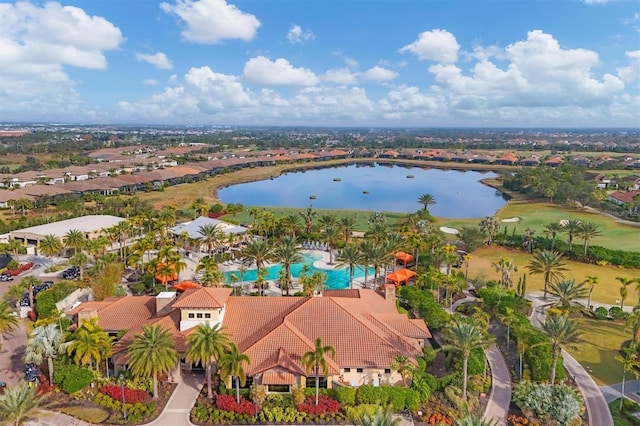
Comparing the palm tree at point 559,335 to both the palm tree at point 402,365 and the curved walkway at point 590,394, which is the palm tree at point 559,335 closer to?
the curved walkway at point 590,394

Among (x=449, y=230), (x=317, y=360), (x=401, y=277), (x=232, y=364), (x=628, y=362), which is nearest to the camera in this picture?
(x=232, y=364)

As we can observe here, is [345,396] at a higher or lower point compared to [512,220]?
higher

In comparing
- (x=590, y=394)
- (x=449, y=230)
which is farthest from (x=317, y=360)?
(x=449, y=230)

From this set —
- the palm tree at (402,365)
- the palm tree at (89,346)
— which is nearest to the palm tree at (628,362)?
the palm tree at (402,365)

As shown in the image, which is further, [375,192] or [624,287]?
[375,192]

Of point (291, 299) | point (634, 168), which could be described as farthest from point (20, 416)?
point (634, 168)

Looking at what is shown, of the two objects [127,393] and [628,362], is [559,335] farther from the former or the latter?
[127,393]
